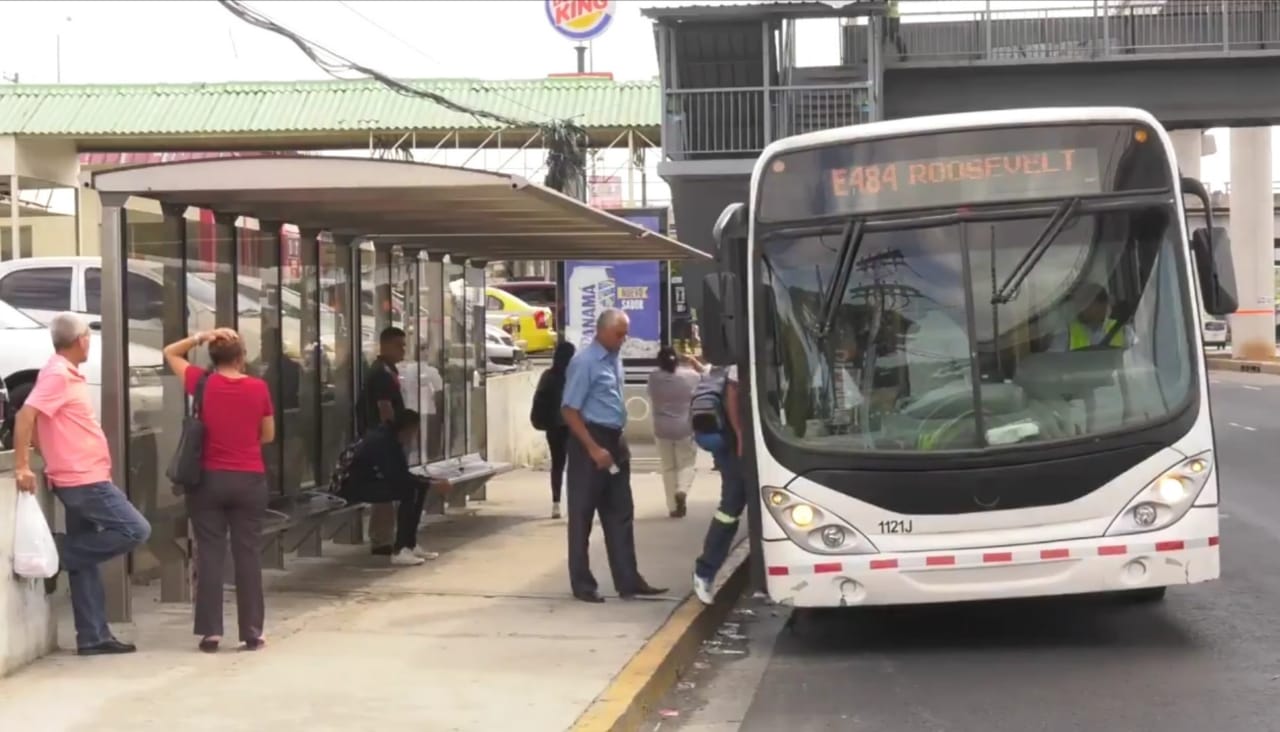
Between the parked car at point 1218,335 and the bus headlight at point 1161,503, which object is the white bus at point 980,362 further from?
the parked car at point 1218,335

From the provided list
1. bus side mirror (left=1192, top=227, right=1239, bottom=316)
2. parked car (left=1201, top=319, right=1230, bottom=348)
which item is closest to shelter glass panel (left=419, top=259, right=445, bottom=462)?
bus side mirror (left=1192, top=227, right=1239, bottom=316)

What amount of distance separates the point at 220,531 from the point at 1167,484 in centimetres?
495

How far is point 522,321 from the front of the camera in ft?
118

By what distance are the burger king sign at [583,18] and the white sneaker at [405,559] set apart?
28.8 meters

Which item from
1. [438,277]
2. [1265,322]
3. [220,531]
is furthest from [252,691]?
[1265,322]

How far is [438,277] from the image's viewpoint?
15.0 m

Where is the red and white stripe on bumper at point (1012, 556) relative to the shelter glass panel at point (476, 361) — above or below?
below

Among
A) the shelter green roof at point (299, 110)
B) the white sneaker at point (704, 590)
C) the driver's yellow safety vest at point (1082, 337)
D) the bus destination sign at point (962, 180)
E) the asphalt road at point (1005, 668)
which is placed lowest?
the asphalt road at point (1005, 668)

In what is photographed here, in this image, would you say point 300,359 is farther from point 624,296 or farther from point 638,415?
point 638,415

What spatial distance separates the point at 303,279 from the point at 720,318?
432cm

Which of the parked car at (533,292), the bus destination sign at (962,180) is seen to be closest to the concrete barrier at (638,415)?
the bus destination sign at (962,180)

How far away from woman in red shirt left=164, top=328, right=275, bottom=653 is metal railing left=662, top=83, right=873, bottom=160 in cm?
1507

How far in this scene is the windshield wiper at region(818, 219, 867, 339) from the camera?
27.9 ft

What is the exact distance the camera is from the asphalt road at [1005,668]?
7.00 metres
